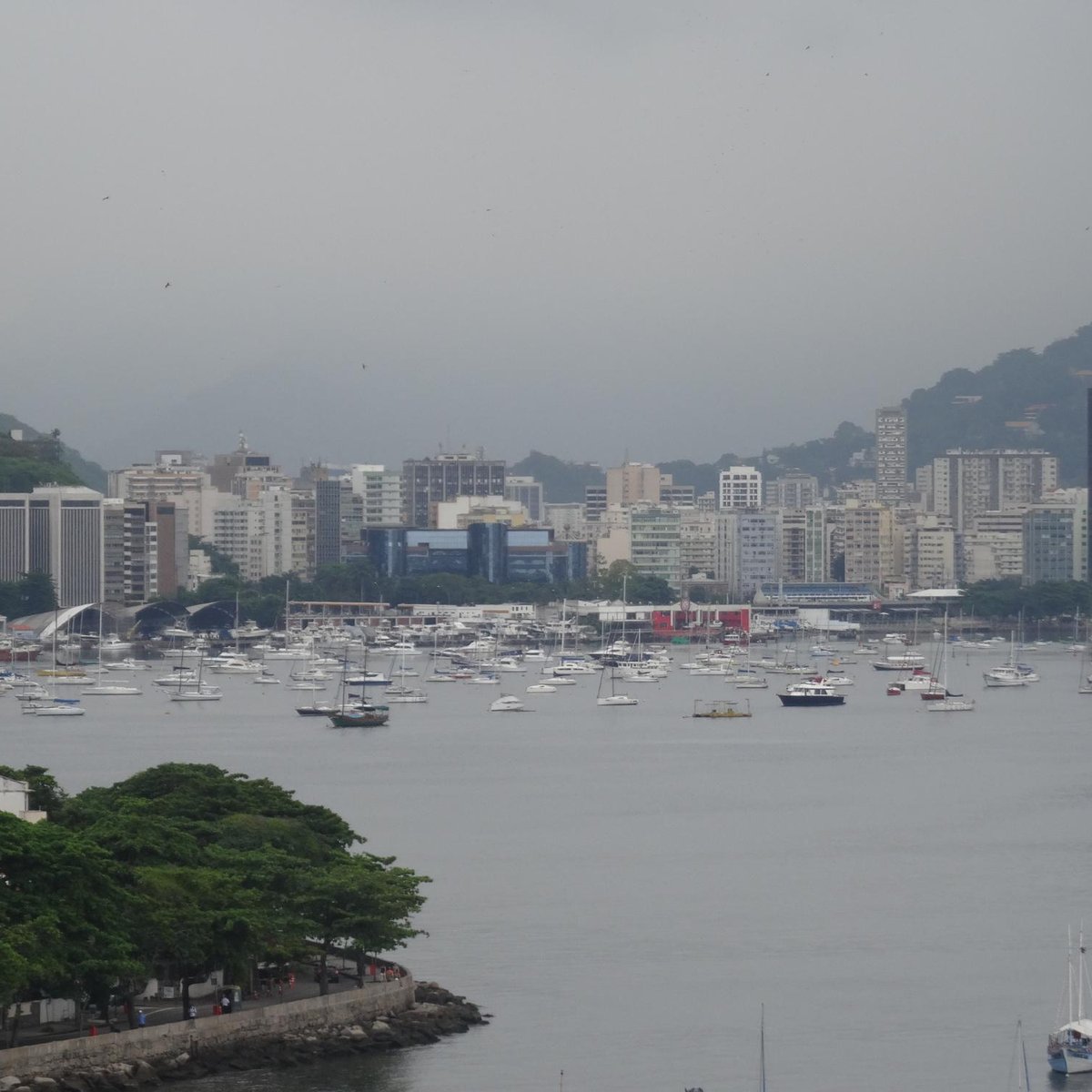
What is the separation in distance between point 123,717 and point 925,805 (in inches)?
590

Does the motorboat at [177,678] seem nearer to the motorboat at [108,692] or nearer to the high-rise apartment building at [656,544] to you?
the motorboat at [108,692]

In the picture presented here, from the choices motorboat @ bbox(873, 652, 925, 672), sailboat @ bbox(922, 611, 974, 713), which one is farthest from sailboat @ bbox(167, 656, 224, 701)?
motorboat @ bbox(873, 652, 925, 672)

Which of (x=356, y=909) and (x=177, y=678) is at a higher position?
(x=356, y=909)

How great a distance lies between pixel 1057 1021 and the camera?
1363 centimetres

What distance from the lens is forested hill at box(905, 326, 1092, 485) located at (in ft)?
522

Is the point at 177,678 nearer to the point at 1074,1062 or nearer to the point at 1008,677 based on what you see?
the point at 1008,677

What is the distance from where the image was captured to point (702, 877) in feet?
61.7

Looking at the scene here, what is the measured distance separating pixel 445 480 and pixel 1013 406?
75324 millimetres

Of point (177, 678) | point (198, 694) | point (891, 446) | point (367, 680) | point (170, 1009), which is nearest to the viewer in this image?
point (170, 1009)

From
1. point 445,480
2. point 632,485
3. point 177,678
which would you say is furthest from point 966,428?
point 177,678

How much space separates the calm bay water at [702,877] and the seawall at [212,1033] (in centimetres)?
32

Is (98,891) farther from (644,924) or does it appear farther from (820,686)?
(820,686)

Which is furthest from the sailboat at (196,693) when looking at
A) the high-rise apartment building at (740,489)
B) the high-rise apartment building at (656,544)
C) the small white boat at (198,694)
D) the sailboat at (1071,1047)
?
the high-rise apartment building at (740,489)

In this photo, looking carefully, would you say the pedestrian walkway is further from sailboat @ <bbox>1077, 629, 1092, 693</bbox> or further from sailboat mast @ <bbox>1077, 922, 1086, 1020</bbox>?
sailboat @ <bbox>1077, 629, 1092, 693</bbox>
